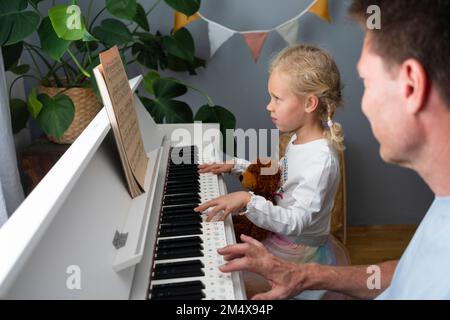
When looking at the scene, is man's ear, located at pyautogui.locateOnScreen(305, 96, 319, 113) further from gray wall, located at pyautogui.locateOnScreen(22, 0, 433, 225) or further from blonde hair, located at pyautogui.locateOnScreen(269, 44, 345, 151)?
gray wall, located at pyautogui.locateOnScreen(22, 0, 433, 225)

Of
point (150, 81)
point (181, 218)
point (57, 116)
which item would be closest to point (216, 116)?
point (150, 81)

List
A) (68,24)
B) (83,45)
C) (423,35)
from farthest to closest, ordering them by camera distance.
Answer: (83,45)
(68,24)
(423,35)

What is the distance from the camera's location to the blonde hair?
147 centimetres

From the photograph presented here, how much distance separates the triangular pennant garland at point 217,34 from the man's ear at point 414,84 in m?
1.93

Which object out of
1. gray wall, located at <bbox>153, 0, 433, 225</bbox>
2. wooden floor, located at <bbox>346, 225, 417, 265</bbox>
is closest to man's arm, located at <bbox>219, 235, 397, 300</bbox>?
wooden floor, located at <bbox>346, 225, 417, 265</bbox>

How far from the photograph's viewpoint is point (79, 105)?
83.4 inches

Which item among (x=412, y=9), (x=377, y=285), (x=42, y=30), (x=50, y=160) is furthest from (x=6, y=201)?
(x=412, y=9)

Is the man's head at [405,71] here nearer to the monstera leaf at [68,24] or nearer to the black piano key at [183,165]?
the black piano key at [183,165]

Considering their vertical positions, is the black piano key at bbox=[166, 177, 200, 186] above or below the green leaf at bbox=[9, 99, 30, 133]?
below

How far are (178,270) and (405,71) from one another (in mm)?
581

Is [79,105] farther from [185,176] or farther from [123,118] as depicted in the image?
[123,118]

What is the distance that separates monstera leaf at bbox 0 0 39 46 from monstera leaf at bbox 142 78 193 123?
537 millimetres

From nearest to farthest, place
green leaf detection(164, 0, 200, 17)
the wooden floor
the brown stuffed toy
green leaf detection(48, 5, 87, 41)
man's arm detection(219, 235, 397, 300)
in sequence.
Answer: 1. man's arm detection(219, 235, 397, 300)
2. the brown stuffed toy
3. green leaf detection(48, 5, 87, 41)
4. green leaf detection(164, 0, 200, 17)
5. the wooden floor
